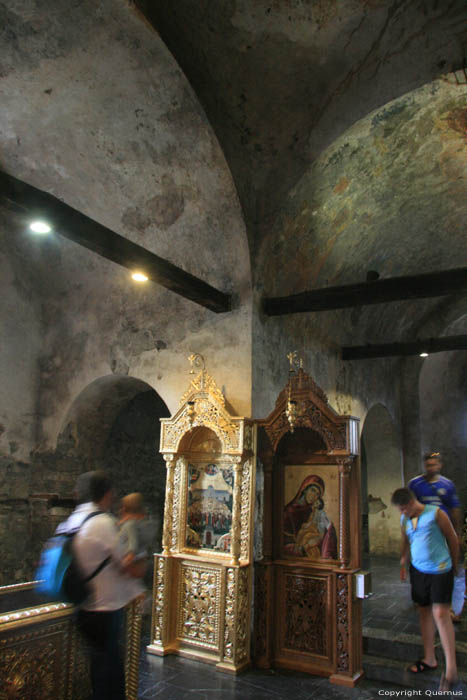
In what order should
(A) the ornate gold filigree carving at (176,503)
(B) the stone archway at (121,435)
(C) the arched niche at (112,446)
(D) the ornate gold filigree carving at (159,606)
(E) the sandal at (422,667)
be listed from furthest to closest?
(B) the stone archway at (121,435) → (C) the arched niche at (112,446) → (A) the ornate gold filigree carving at (176,503) → (D) the ornate gold filigree carving at (159,606) → (E) the sandal at (422,667)

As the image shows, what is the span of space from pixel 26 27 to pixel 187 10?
1.52 metres

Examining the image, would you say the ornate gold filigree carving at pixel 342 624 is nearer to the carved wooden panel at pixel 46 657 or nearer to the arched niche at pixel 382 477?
the carved wooden panel at pixel 46 657

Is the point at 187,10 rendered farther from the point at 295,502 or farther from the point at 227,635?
the point at 227,635

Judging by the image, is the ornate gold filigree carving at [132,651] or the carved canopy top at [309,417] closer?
the ornate gold filigree carving at [132,651]

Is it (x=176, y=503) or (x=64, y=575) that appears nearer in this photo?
(x=64, y=575)

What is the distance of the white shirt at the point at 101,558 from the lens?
365 centimetres

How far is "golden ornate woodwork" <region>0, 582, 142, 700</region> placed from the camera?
418 cm

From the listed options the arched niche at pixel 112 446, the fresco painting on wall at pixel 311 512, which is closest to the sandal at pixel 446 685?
the fresco painting on wall at pixel 311 512

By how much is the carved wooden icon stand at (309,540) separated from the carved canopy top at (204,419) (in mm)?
369

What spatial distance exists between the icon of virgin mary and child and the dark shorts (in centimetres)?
93

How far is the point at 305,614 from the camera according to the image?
593 cm

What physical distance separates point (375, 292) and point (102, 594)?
15.0 feet

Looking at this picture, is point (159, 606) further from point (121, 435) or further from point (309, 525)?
point (121, 435)

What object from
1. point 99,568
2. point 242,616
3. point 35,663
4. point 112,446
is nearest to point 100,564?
point 99,568
